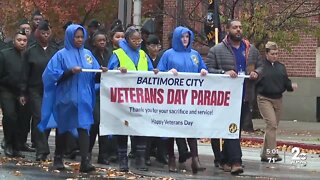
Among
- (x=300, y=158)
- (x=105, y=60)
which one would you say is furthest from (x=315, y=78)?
(x=105, y=60)

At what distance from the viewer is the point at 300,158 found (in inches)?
513

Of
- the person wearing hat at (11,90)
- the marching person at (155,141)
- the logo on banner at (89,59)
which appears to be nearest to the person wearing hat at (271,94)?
the marching person at (155,141)

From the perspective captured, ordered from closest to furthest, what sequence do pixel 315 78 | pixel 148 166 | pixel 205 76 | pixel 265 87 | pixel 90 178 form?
1. pixel 90 178
2. pixel 205 76
3. pixel 148 166
4. pixel 265 87
5. pixel 315 78

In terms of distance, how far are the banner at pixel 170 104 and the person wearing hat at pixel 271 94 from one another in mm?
1982

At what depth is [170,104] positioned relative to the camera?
1088 cm

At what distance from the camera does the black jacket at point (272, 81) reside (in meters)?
12.9

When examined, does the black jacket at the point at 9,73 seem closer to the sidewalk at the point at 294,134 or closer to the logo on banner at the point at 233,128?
the logo on banner at the point at 233,128

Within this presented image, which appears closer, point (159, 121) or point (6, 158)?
point (159, 121)

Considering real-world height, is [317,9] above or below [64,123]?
above

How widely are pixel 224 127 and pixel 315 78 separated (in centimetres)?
1571

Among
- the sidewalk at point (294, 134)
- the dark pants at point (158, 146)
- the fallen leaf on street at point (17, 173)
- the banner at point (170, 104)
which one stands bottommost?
the sidewalk at point (294, 134)

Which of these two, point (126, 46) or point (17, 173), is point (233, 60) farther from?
point (17, 173)

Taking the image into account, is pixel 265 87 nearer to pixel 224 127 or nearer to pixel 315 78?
pixel 224 127

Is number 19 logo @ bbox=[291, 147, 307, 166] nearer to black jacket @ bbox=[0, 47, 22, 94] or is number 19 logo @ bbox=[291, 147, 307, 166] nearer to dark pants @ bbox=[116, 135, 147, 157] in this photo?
dark pants @ bbox=[116, 135, 147, 157]
